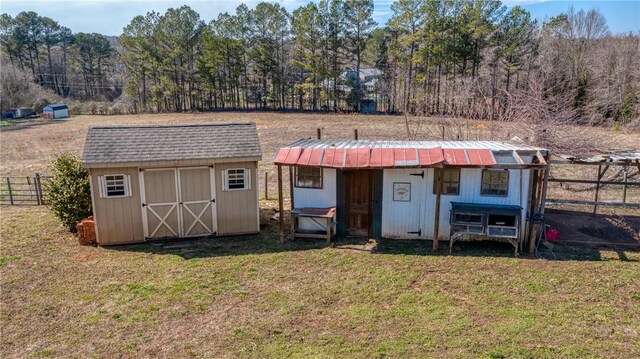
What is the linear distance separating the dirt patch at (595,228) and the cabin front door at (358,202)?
4747 millimetres

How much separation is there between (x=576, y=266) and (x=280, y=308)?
629 centimetres

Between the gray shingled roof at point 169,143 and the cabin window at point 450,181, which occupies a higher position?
the gray shingled roof at point 169,143

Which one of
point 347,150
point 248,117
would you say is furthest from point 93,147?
point 248,117

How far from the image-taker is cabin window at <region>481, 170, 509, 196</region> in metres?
10.2

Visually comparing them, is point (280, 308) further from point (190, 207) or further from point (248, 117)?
point (248, 117)

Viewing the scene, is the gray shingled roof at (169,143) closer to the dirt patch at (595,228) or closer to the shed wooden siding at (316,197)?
the shed wooden siding at (316,197)

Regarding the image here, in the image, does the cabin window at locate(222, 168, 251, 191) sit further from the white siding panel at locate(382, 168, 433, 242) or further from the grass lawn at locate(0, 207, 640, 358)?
the white siding panel at locate(382, 168, 433, 242)

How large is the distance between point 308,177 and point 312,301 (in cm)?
401

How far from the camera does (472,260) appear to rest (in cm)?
956

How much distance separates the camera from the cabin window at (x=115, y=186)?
10539 millimetres

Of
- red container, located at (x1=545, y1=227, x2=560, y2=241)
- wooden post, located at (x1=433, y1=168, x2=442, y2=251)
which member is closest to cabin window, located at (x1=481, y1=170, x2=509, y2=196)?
wooden post, located at (x1=433, y1=168, x2=442, y2=251)

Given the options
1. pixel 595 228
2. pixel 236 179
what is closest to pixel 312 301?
pixel 236 179

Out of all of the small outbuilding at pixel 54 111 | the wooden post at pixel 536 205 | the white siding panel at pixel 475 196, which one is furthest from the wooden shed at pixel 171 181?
the small outbuilding at pixel 54 111

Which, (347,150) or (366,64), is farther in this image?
(366,64)
